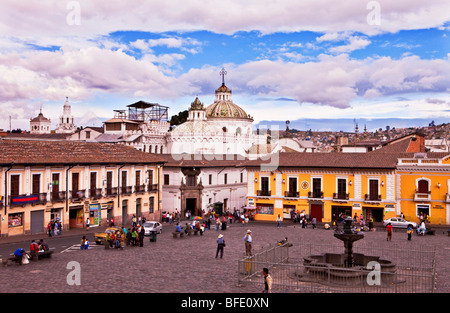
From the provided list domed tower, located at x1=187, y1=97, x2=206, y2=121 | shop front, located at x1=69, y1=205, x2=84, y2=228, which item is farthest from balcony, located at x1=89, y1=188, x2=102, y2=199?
domed tower, located at x1=187, y1=97, x2=206, y2=121

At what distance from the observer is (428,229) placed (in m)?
40.1

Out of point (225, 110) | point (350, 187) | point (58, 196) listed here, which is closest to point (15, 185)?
point (58, 196)

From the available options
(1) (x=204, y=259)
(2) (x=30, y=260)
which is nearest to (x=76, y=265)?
(2) (x=30, y=260)

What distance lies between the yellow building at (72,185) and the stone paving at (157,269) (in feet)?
31.0

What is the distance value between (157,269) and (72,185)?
21266 mm

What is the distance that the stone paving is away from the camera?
20844mm

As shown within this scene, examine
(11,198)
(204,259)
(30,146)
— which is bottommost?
(204,259)

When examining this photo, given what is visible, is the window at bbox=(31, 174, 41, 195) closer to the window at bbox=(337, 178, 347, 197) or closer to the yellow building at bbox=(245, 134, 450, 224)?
the yellow building at bbox=(245, 134, 450, 224)

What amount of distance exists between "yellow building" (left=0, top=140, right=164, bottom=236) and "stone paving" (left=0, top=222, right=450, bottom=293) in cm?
946

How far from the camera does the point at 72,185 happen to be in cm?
4344

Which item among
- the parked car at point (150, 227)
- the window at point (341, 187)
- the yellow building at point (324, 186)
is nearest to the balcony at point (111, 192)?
the parked car at point (150, 227)

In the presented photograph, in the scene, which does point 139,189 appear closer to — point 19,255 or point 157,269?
point 19,255

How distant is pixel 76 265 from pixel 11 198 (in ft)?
48.3

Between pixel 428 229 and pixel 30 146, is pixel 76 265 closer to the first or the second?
pixel 30 146
